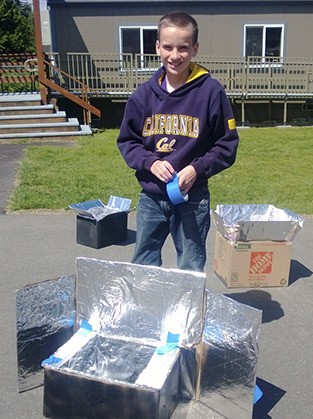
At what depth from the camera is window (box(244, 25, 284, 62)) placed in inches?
629

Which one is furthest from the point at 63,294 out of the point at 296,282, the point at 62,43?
the point at 62,43

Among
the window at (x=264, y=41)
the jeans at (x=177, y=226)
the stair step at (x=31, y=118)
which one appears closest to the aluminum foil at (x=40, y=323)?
the jeans at (x=177, y=226)

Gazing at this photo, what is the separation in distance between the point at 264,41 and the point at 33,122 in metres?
8.13

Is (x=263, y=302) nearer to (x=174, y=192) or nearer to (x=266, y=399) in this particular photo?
(x=266, y=399)

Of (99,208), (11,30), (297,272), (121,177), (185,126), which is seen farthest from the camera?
(11,30)

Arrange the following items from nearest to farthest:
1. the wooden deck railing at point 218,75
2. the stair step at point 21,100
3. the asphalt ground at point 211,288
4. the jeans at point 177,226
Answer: the asphalt ground at point 211,288 < the jeans at point 177,226 < the stair step at point 21,100 < the wooden deck railing at point 218,75

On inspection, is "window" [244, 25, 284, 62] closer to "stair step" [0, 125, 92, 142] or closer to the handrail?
the handrail

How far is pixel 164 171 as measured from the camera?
8.71ft

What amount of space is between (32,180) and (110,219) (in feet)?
9.44

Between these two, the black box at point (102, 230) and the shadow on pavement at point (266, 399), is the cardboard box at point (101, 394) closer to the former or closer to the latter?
the shadow on pavement at point (266, 399)

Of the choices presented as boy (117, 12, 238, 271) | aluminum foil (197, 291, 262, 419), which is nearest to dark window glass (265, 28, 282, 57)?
boy (117, 12, 238, 271)

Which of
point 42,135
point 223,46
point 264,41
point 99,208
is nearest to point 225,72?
point 223,46

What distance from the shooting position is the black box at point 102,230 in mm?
4902

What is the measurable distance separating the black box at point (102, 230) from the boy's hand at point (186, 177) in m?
2.28
